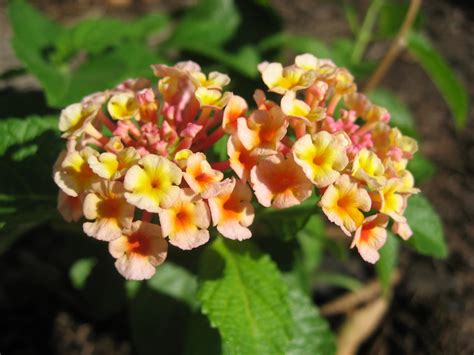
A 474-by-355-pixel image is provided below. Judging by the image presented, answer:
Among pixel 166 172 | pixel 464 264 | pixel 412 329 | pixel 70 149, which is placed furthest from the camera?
pixel 464 264

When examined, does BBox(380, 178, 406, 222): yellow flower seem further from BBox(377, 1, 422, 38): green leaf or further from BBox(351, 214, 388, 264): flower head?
BBox(377, 1, 422, 38): green leaf

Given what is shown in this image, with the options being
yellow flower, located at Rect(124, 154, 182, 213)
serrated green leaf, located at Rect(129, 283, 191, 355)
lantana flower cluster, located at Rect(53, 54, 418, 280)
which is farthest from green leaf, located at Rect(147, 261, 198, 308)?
yellow flower, located at Rect(124, 154, 182, 213)

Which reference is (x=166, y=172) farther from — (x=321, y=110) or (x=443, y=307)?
(x=443, y=307)

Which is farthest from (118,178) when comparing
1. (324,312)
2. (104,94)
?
(324,312)

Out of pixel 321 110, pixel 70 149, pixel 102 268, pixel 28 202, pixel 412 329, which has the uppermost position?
pixel 321 110

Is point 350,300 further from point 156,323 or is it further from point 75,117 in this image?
point 75,117

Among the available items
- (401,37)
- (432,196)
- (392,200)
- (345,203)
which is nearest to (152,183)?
(345,203)

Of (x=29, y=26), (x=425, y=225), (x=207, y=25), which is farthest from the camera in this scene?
(x=207, y=25)
